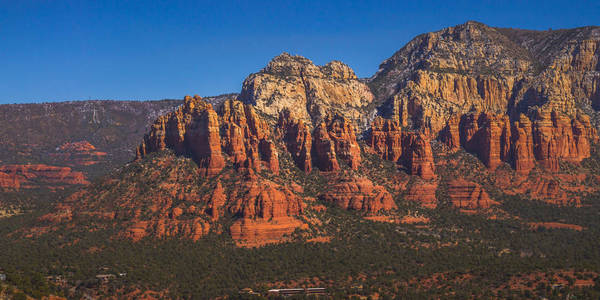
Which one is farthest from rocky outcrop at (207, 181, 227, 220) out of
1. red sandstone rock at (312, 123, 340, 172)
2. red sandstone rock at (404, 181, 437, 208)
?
red sandstone rock at (404, 181, 437, 208)

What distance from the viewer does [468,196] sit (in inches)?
7667

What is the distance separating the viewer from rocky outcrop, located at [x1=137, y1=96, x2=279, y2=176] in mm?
172750

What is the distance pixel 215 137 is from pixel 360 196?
123ft

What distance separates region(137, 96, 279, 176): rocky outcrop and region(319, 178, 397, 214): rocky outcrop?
610 inches

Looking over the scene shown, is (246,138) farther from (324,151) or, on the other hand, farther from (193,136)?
(324,151)

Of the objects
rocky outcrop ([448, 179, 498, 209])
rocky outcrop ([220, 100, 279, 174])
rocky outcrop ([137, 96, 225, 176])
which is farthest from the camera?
rocky outcrop ([448, 179, 498, 209])

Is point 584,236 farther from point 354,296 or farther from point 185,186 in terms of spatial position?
point 185,186

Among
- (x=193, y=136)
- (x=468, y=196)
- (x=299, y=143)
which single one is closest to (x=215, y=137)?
(x=193, y=136)

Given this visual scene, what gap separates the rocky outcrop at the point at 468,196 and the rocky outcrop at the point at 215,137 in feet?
160

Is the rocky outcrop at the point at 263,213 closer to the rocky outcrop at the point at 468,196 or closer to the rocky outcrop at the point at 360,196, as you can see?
the rocky outcrop at the point at 360,196

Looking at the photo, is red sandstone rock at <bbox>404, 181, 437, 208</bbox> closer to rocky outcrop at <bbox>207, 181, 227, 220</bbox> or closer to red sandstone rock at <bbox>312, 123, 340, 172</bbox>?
red sandstone rock at <bbox>312, 123, 340, 172</bbox>

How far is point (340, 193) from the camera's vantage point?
182 metres

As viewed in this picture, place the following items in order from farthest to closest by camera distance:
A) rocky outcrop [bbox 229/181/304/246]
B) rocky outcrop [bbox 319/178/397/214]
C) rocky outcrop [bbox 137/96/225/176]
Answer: rocky outcrop [bbox 319/178/397/214], rocky outcrop [bbox 137/96/225/176], rocky outcrop [bbox 229/181/304/246]

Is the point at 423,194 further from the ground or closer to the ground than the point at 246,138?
closer to the ground
